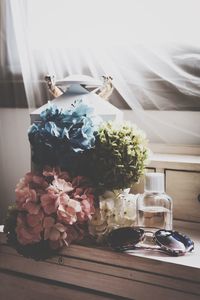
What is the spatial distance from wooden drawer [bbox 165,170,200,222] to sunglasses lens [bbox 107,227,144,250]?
18cm

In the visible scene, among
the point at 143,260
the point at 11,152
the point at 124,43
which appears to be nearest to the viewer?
the point at 143,260

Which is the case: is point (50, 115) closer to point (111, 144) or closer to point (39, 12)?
point (111, 144)

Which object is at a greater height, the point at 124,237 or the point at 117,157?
the point at 117,157

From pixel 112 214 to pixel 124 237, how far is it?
2.2 inches

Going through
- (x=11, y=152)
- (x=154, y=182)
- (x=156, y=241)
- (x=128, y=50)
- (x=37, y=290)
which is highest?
(x=128, y=50)

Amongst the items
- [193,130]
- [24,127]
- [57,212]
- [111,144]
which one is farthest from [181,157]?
[24,127]

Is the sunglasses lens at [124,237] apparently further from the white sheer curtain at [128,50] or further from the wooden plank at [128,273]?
the white sheer curtain at [128,50]

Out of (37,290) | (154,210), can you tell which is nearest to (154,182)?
(154,210)

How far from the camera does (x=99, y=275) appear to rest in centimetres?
71

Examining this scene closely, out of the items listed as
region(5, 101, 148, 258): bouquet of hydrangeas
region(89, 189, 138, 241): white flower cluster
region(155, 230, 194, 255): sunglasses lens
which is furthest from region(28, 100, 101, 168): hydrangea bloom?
region(155, 230, 194, 255): sunglasses lens

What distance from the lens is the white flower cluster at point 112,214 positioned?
2.41 ft

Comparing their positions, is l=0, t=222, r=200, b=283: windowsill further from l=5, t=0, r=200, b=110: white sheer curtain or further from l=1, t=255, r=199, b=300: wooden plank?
l=5, t=0, r=200, b=110: white sheer curtain

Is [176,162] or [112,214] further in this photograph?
[176,162]

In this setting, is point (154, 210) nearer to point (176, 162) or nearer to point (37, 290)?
point (176, 162)
